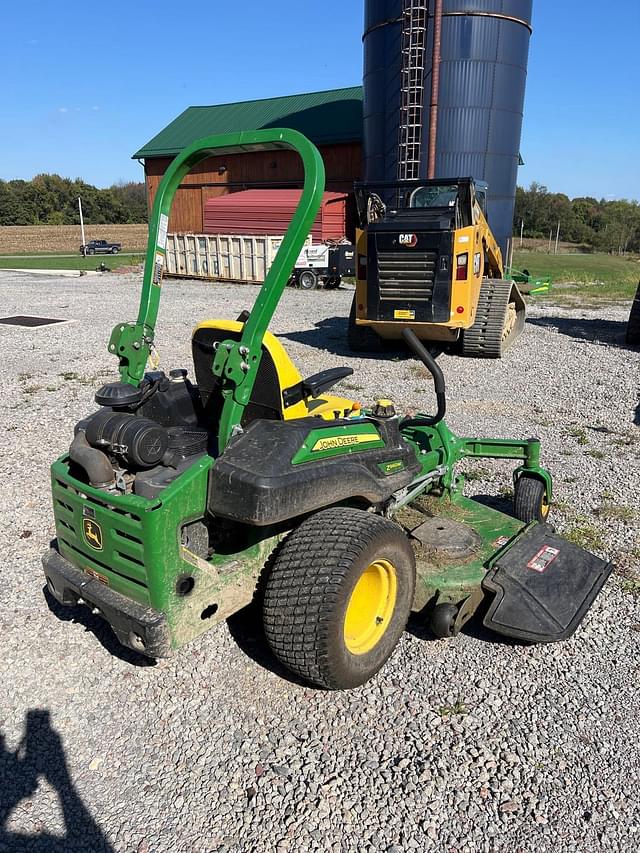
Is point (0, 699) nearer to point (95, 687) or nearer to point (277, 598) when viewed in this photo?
point (95, 687)

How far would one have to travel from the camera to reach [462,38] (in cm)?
1499

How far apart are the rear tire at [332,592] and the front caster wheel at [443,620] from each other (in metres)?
0.25

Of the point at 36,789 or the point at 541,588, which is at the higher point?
the point at 541,588

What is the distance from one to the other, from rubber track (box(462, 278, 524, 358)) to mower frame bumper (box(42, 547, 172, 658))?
325 inches

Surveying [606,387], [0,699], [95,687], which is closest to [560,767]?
[95,687]

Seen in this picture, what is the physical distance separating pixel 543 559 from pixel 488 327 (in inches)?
282

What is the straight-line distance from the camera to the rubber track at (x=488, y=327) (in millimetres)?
10227

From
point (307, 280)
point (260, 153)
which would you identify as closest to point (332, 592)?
point (307, 280)

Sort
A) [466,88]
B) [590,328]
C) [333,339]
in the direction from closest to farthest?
[333,339], [590,328], [466,88]

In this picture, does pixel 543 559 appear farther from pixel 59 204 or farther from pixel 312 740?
pixel 59 204

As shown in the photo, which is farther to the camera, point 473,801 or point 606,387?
point 606,387

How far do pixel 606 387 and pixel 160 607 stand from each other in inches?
303

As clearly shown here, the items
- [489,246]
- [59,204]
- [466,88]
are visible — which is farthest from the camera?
[59,204]

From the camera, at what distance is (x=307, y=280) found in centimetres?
2112
